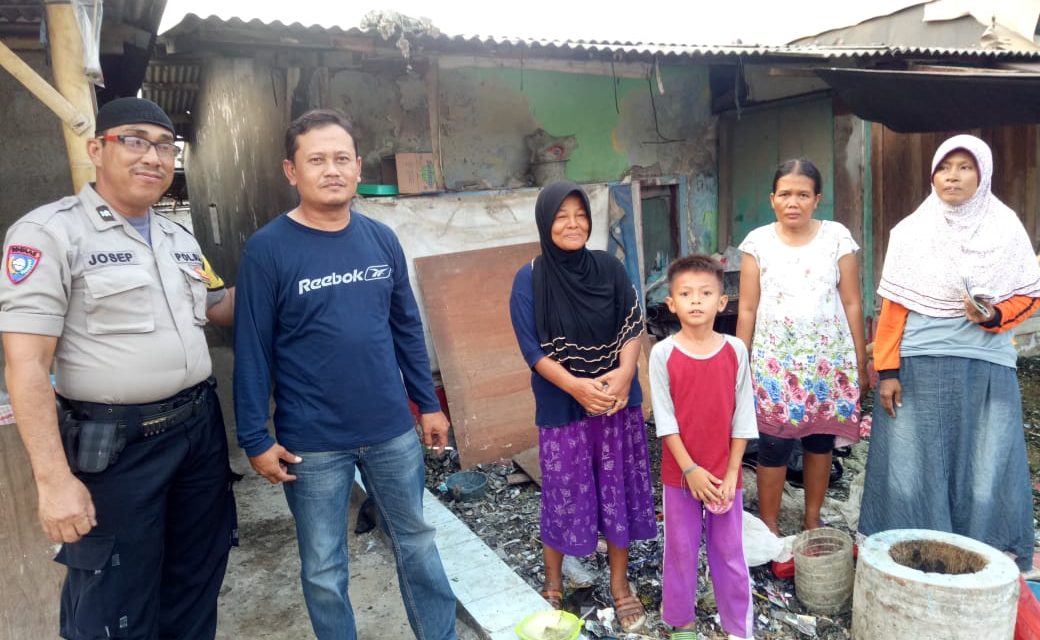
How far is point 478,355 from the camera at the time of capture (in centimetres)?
533

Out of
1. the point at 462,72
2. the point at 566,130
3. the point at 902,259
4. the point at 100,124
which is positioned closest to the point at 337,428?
the point at 100,124

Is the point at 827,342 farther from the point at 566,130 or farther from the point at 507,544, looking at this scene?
the point at 566,130

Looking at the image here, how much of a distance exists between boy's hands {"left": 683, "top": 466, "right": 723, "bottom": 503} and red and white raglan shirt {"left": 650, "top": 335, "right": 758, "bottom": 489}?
0.07m

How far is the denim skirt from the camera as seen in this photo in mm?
2826

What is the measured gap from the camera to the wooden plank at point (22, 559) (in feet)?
8.00

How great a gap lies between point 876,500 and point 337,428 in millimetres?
2537

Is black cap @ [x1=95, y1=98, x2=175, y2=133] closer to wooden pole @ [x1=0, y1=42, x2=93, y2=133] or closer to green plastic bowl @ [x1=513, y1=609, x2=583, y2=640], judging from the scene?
wooden pole @ [x1=0, y1=42, x2=93, y2=133]

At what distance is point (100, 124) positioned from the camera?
2.09 metres

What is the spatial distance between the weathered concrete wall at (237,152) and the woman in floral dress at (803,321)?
Answer: 4467 millimetres

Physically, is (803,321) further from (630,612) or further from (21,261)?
(21,261)

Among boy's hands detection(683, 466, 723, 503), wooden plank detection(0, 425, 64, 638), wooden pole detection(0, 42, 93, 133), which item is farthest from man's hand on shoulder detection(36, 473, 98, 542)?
boy's hands detection(683, 466, 723, 503)

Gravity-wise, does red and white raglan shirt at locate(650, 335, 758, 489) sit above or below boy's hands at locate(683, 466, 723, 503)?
above

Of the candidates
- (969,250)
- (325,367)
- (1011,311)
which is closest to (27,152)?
(325,367)

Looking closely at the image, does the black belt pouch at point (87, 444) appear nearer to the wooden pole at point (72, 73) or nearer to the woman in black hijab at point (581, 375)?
the wooden pole at point (72, 73)
